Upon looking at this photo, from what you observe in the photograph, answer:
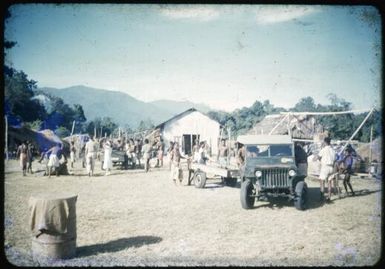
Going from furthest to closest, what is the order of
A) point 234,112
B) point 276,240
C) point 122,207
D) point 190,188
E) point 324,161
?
point 234,112 → point 190,188 → point 324,161 → point 122,207 → point 276,240

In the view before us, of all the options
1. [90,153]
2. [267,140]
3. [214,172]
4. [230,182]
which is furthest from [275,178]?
[90,153]

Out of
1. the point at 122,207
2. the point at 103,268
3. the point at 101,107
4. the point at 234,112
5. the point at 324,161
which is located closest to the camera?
the point at 103,268

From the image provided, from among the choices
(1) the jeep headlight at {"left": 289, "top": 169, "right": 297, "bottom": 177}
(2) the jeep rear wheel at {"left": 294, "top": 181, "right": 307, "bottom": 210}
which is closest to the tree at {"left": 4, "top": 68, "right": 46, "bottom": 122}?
(1) the jeep headlight at {"left": 289, "top": 169, "right": 297, "bottom": 177}

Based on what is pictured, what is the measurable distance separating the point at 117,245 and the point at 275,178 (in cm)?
493

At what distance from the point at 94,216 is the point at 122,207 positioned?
118 centimetres

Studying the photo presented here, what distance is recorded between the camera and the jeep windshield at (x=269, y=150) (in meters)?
9.88

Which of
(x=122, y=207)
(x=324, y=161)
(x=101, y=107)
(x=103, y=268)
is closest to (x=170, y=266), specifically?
(x=103, y=268)

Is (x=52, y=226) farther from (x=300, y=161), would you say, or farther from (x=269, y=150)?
(x=300, y=161)

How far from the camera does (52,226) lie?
535 cm

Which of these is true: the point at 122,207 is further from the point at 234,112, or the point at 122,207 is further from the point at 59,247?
the point at 234,112

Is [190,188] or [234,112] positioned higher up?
[234,112]

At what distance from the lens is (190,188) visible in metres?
12.9

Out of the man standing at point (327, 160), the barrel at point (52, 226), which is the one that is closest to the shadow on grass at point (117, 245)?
the barrel at point (52, 226)

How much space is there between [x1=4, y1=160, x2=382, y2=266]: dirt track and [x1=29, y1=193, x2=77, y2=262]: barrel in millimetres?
194
